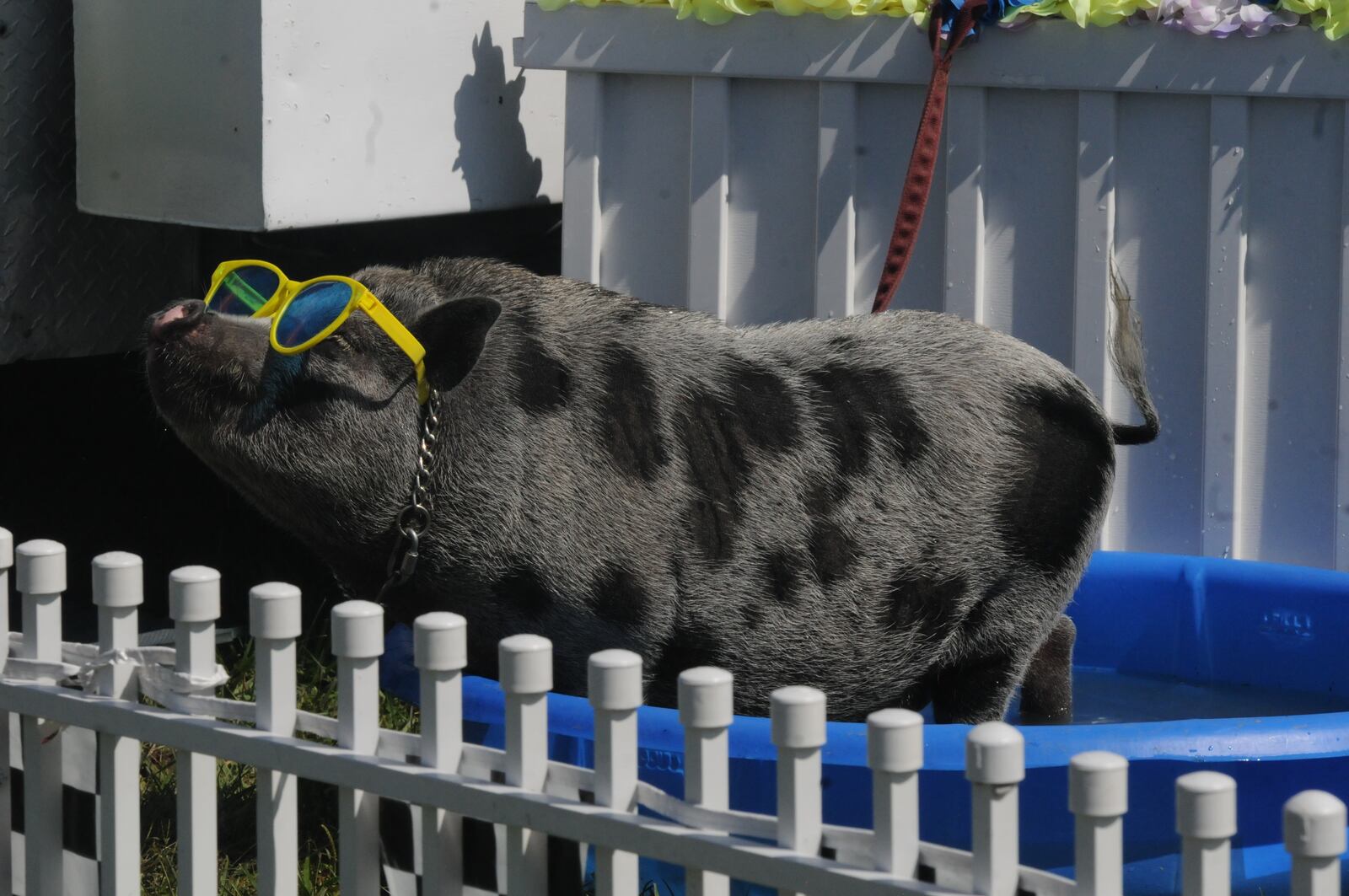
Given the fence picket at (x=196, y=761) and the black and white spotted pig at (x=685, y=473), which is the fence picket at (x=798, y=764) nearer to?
the fence picket at (x=196, y=761)

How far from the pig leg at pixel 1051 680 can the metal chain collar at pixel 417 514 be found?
1441 millimetres

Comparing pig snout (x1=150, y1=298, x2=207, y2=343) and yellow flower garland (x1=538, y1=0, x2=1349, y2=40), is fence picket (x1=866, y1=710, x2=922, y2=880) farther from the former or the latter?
yellow flower garland (x1=538, y1=0, x2=1349, y2=40)

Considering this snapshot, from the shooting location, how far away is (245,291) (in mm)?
3273

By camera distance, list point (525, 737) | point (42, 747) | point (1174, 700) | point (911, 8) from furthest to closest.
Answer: point (1174, 700)
point (911, 8)
point (42, 747)
point (525, 737)

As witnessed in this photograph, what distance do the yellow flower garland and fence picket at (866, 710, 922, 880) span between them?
2.40 meters

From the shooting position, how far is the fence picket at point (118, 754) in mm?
2604

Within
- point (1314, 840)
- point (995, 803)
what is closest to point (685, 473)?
point (995, 803)

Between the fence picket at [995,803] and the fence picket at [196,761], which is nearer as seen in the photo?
the fence picket at [995,803]

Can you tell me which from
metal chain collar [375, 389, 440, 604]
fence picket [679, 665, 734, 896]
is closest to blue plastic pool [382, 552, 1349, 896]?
metal chain collar [375, 389, 440, 604]

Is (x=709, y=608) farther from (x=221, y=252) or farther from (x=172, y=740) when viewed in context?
(x=221, y=252)

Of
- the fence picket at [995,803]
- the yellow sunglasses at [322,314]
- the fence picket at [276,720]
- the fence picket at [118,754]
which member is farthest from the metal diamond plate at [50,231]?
the fence picket at [995,803]

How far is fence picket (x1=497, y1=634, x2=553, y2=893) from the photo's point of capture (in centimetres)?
230

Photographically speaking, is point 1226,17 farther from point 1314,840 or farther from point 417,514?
point 1314,840

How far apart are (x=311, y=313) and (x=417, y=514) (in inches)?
15.8
